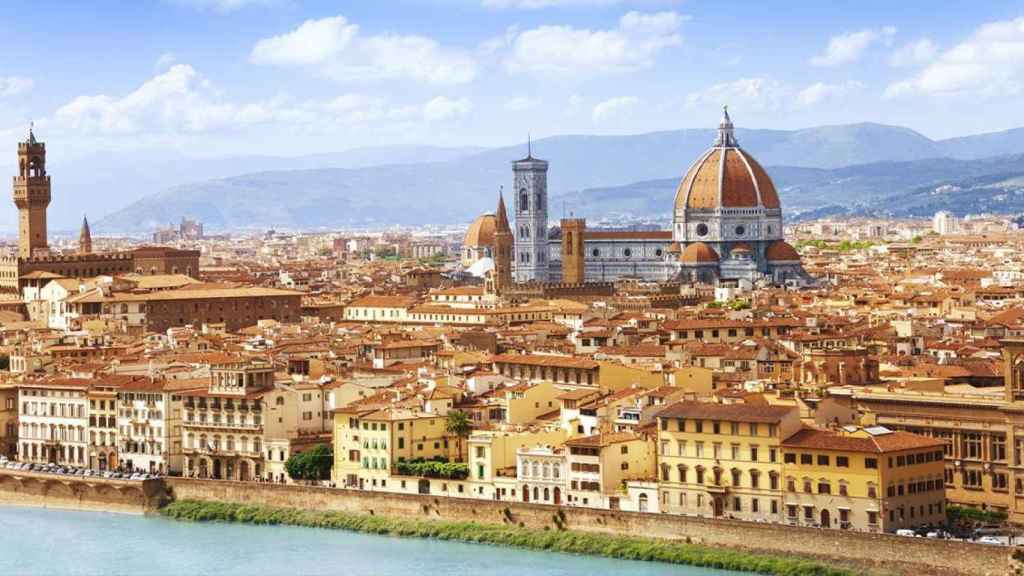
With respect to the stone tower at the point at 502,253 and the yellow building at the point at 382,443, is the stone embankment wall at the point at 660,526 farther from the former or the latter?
the stone tower at the point at 502,253

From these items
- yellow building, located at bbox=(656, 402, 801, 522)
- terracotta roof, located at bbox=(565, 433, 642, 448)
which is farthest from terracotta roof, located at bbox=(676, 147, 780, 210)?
yellow building, located at bbox=(656, 402, 801, 522)

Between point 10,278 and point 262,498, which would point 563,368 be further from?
point 10,278

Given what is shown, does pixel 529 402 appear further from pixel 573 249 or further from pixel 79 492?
pixel 573 249

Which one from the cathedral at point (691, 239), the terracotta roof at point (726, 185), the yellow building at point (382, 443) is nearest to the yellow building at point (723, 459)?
the yellow building at point (382, 443)

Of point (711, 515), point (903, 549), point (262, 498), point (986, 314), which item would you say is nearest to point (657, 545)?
point (711, 515)

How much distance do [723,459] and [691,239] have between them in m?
68.1

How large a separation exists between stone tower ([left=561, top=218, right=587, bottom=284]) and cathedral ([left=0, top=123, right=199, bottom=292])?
21175mm

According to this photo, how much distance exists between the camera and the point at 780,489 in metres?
32.8

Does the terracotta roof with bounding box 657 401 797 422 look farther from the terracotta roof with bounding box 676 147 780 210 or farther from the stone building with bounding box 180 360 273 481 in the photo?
the terracotta roof with bounding box 676 147 780 210

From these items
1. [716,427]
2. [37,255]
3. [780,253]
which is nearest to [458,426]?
[716,427]

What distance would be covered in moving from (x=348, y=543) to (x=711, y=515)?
632 cm

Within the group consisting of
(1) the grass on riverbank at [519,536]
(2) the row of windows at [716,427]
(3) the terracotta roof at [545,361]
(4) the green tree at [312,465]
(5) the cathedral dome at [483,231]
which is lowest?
(1) the grass on riverbank at [519,536]

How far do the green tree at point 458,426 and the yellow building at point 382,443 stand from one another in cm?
8

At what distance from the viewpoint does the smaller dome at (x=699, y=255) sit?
97.7 m
